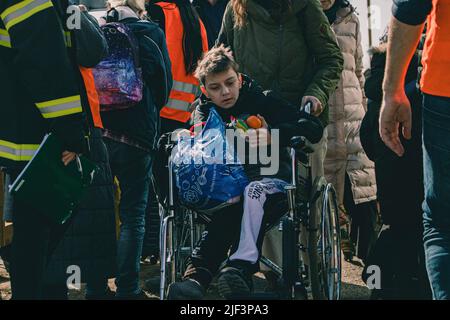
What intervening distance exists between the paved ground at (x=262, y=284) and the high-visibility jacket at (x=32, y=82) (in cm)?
167

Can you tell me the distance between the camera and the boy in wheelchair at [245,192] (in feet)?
13.9

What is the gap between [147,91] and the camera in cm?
513

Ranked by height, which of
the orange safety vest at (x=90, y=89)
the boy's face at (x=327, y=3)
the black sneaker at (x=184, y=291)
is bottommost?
the black sneaker at (x=184, y=291)

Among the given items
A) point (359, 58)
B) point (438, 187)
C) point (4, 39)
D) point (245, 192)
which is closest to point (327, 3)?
Result: point (359, 58)

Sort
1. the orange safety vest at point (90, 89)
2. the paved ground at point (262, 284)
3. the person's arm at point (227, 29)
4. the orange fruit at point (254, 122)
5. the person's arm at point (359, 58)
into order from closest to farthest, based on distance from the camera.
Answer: the orange safety vest at point (90, 89) → the orange fruit at point (254, 122) → the person's arm at point (227, 29) → the paved ground at point (262, 284) → the person's arm at point (359, 58)

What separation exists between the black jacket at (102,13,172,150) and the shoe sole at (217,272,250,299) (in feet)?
4.00

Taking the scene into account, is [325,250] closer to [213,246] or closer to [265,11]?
[213,246]

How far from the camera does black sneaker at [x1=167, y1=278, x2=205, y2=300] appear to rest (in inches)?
163

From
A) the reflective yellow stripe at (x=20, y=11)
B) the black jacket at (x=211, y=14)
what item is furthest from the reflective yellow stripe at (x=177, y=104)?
the reflective yellow stripe at (x=20, y=11)

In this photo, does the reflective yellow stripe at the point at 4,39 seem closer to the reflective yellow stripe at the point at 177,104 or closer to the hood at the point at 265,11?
the hood at the point at 265,11

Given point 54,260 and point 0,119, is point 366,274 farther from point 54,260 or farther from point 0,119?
point 0,119

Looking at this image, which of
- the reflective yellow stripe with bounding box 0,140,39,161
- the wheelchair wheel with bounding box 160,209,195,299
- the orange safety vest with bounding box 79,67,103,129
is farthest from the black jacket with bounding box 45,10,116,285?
the reflective yellow stripe with bounding box 0,140,39,161

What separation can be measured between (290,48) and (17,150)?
1938 mm
